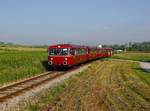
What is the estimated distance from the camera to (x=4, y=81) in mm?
24203

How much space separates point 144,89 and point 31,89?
20.2 ft

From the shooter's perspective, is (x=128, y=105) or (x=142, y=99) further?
(x=142, y=99)

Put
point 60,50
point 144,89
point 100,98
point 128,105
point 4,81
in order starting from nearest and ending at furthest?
point 128,105 < point 100,98 < point 144,89 < point 4,81 < point 60,50

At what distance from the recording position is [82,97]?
14766 millimetres

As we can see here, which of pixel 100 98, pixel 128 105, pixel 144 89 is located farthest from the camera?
pixel 144 89

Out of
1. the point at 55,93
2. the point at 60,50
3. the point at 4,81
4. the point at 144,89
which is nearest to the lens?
the point at 55,93

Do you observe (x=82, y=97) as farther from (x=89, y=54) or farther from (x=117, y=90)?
(x=89, y=54)

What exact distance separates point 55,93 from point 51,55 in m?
17.7

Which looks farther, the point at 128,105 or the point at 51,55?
the point at 51,55

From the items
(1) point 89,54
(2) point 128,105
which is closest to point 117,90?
(2) point 128,105

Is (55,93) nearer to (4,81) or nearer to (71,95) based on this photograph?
(71,95)

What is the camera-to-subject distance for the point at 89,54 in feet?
163

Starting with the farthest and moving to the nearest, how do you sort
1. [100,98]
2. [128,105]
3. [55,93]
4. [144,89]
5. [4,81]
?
[4,81], [144,89], [55,93], [100,98], [128,105]

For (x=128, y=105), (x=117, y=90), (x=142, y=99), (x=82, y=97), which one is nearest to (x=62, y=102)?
(x=82, y=97)
